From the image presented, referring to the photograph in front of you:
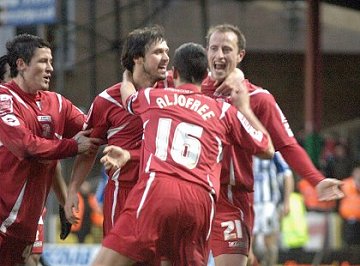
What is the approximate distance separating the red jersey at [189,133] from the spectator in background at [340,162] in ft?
42.3

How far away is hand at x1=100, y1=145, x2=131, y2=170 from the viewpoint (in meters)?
8.64

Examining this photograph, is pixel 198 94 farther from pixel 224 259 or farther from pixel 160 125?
pixel 224 259

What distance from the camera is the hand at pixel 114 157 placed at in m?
8.64

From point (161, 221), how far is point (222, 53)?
2093 mm

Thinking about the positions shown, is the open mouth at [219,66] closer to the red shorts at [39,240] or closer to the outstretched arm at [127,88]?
the outstretched arm at [127,88]

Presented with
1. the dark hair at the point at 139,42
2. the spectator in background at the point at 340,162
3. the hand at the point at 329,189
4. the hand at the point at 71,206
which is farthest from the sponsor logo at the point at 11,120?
the spectator in background at the point at 340,162

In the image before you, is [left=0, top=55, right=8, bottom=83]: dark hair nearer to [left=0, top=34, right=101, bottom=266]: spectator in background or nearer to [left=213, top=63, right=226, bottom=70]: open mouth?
[left=0, top=34, right=101, bottom=266]: spectator in background

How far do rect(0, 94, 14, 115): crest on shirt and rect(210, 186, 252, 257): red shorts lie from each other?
1856 millimetres

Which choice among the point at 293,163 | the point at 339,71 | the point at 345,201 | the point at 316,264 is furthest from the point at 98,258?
the point at 339,71

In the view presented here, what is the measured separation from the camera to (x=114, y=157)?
8820 mm

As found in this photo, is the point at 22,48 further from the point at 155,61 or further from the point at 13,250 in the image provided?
the point at 13,250

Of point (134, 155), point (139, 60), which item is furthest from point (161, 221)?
point (139, 60)

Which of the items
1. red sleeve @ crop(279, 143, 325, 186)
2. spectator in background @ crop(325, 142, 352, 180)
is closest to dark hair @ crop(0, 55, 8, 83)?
red sleeve @ crop(279, 143, 325, 186)

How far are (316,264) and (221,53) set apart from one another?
832 centimetres
